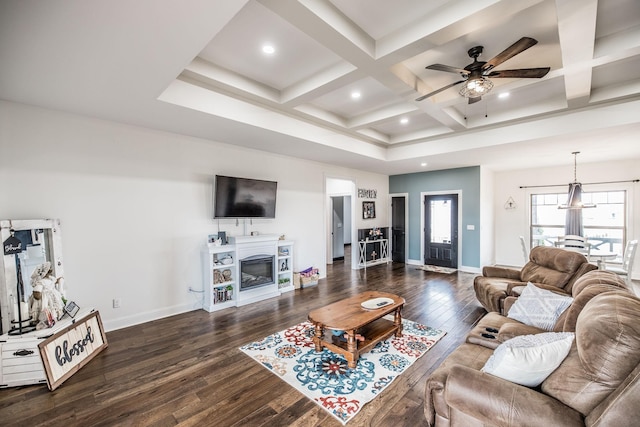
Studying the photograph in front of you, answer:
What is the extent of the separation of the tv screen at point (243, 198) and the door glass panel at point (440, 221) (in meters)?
4.61

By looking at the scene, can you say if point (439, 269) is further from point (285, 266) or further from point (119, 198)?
point (119, 198)

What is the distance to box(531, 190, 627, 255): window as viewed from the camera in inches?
247

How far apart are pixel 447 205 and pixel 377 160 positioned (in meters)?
2.62

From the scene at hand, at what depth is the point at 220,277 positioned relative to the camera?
4363mm

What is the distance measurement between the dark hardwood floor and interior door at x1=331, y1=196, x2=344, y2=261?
473 cm

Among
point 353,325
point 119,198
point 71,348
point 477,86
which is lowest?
point 71,348

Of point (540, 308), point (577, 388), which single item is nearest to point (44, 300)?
point (577, 388)

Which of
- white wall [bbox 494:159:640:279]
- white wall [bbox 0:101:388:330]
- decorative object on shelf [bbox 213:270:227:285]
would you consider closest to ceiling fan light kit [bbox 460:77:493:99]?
white wall [bbox 0:101:388:330]

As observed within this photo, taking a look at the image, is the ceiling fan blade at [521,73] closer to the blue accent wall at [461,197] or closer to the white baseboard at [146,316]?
the blue accent wall at [461,197]

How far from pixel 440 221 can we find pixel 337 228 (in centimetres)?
308

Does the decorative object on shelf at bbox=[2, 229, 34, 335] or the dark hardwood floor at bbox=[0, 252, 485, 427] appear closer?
the dark hardwood floor at bbox=[0, 252, 485, 427]

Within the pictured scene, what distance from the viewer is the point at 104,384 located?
2.44 m

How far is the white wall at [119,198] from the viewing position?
3.03 m

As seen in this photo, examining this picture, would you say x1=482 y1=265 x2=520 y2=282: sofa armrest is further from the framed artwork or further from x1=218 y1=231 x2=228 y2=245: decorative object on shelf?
x1=218 y1=231 x2=228 y2=245: decorative object on shelf
